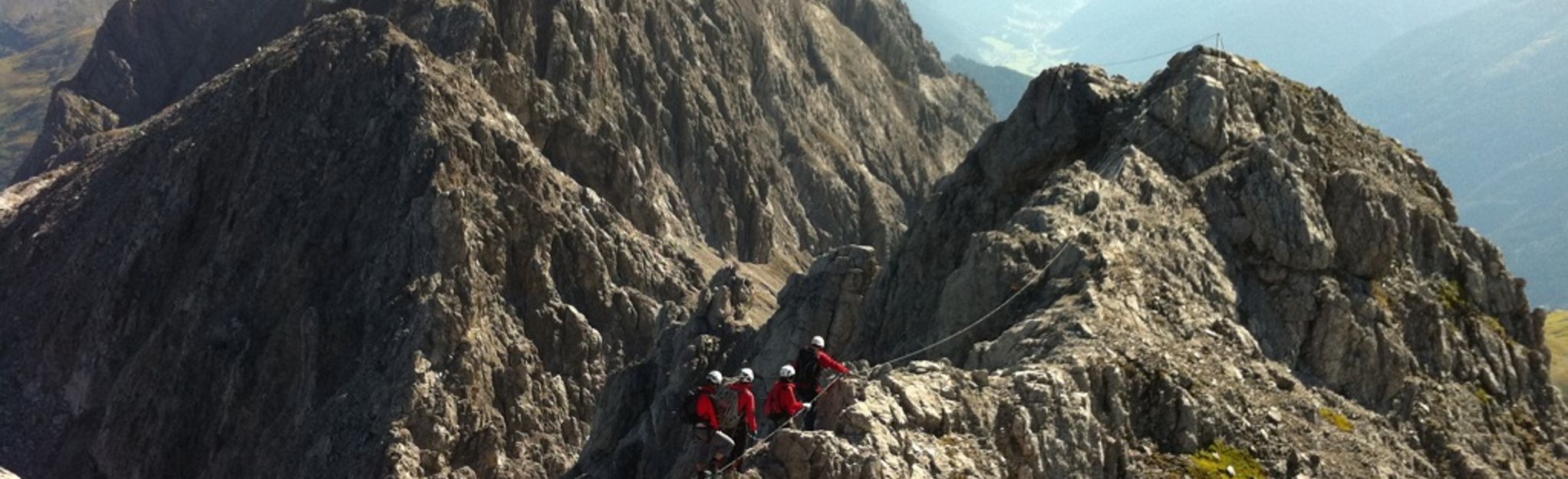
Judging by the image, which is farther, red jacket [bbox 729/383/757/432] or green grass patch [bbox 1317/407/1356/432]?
green grass patch [bbox 1317/407/1356/432]

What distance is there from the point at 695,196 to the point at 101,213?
49147 millimetres

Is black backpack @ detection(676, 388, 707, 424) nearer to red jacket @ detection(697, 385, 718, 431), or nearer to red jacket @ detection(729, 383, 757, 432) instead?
red jacket @ detection(697, 385, 718, 431)

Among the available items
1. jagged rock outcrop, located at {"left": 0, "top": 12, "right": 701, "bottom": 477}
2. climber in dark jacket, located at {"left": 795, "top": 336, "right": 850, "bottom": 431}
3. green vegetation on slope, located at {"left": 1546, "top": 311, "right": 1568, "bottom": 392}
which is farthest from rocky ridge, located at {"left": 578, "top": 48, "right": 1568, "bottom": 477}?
green vegetation on slope, located at {"left": 1546, "top": 311, "right": 1568, "bottom": 392}

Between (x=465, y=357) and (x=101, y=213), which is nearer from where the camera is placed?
(x=465, y=357)

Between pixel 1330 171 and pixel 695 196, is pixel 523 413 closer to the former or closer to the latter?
pixel 695 196

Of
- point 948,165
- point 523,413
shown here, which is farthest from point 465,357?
point 948,165

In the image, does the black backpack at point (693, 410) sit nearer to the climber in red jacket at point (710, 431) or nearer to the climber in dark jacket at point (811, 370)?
the climber in red jacket at point (710, 431)

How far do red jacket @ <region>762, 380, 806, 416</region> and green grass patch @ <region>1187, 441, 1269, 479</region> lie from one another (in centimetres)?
746

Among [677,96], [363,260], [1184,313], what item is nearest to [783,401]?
[1184,313]

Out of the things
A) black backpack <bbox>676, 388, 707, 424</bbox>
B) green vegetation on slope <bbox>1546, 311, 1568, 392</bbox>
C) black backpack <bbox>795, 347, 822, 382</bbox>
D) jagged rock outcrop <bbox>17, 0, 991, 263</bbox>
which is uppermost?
green vegetation on slope <bbox>1546, 311, 1568, 392</bbox>

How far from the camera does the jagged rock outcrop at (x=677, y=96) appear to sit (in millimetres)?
112188

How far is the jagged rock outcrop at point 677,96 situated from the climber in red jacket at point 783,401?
85.1 metres

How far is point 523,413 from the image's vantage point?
281 feet

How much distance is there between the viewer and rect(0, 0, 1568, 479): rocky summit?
29.1 m
